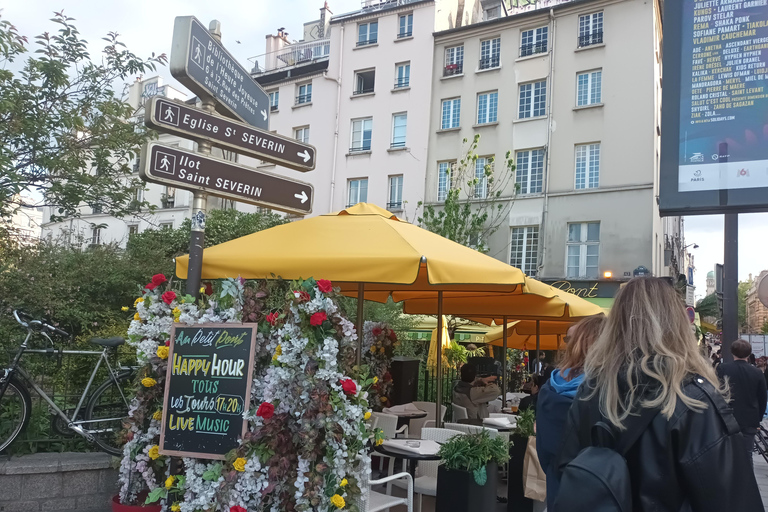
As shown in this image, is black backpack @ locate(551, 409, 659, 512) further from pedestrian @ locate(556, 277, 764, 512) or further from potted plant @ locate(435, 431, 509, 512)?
potted plant @ locate(435, 431, 509, 512)

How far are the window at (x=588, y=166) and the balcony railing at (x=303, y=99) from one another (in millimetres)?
13010

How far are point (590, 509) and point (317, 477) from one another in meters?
2.51

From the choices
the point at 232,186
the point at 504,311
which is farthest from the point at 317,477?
the point at 504,311

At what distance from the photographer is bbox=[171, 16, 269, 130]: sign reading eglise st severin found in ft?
15.4

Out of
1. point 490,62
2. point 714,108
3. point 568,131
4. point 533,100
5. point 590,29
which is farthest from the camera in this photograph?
point 490,62

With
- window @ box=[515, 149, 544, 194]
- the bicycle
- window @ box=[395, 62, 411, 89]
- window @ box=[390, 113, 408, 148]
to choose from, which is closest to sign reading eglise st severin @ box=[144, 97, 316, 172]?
the bicycle

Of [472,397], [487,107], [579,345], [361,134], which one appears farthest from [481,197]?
[579,345]

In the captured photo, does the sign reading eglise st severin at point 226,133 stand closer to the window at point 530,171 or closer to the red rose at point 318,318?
the red rose at point 318,318

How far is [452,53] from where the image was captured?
89.9ft

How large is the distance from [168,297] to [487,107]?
2308 centimetres

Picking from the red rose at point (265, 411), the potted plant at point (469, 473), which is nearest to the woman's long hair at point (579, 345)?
the red rose at point (265, 411)

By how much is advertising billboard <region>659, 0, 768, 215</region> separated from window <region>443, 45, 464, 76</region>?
2042 cm

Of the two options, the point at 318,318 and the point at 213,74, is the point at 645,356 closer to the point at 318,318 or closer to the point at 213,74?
the point at 318,318

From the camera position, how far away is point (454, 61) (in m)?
27.3
